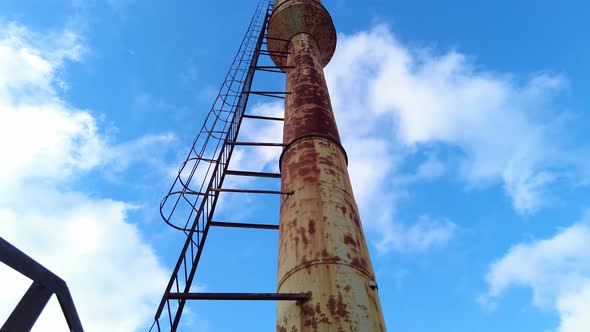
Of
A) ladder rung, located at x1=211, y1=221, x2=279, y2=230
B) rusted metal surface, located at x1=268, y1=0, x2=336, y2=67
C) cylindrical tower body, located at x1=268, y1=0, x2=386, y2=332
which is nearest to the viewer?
cylindrical tower body, located at x1=268, y1=0, x2=386, y2=332

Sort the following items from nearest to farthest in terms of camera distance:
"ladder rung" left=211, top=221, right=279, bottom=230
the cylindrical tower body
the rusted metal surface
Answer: the cylindrical tower body → "ladder rung" left=211, top=221, right=279, bottom=230 → the rusted metal surface

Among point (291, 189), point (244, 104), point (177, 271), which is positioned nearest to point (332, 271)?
point (291, 189)

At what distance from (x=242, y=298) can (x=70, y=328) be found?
92.1 inches

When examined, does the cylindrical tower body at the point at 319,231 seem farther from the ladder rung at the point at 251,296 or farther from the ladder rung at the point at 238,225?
the ladder rung at the point at 238,225

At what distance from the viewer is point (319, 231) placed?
4.62 metres

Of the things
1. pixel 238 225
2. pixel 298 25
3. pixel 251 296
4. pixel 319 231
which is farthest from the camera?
pixel 298 25

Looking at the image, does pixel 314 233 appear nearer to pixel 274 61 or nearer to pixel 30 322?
pixel 30 322

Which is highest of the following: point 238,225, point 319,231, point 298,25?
point 298,25

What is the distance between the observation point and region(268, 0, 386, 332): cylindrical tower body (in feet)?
12.8

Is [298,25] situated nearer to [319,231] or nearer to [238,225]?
[238,225]

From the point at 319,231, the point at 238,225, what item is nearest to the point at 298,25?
the point at 238,225

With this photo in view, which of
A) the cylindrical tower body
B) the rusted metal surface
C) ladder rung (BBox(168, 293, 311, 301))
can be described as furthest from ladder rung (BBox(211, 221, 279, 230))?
the rusted metal surface

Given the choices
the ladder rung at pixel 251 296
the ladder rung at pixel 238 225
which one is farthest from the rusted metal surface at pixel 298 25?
the ladder rung at pixel 251 296

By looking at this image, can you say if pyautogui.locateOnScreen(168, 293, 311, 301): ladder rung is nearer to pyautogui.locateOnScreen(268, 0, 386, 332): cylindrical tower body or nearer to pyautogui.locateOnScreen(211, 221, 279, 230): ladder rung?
pyautogui.locateOnScreen(268, 0, 386, 332): cylindrical tower body
